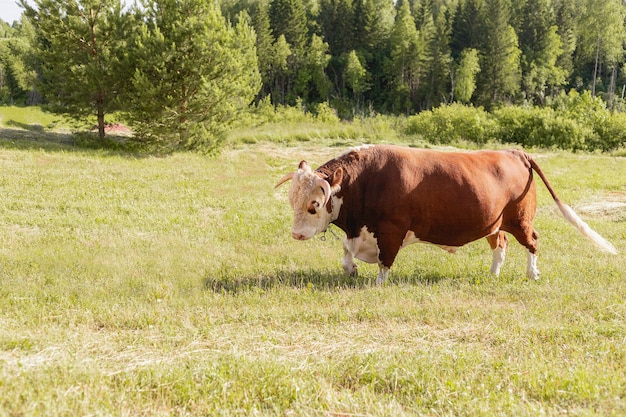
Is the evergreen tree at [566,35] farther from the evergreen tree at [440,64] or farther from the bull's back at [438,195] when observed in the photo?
the bull's back at [438,195]

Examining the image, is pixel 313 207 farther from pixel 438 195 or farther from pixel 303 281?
pixel 438 195

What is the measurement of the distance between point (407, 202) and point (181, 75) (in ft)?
59.1

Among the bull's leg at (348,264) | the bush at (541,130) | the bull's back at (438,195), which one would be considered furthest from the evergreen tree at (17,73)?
the bull's back at (438,195)

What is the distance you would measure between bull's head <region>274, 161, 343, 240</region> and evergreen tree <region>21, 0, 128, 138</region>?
60.4 ft

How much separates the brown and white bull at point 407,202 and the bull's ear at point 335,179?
0.05ft

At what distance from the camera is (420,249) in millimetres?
9594

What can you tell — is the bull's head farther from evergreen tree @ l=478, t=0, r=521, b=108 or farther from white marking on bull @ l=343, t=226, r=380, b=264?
evergreen tree @ l=478, t=0, r=521, b=108

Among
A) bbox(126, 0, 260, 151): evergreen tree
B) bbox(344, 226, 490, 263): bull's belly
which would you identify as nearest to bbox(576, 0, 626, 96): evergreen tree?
bbox(126, 0, 260, 151): evergreen tree

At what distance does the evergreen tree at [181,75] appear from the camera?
21.5 meters

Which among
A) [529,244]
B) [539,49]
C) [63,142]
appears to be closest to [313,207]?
[529,244]

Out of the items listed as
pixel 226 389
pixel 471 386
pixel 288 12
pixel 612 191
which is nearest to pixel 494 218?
pixel 471 386

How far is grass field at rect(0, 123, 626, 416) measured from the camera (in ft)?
11.9

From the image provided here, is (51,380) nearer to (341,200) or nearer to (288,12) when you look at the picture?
(341,200)

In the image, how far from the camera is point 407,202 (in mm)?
7145
